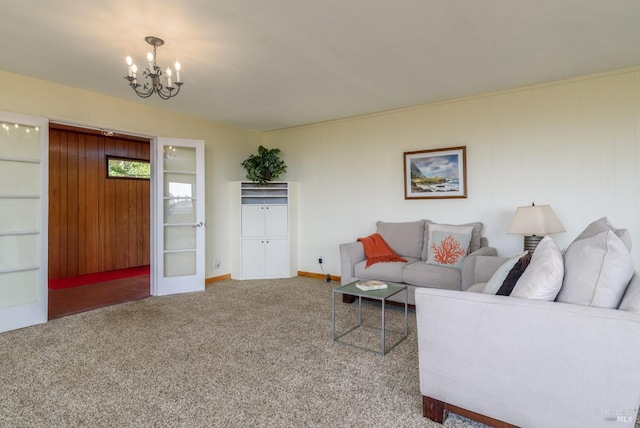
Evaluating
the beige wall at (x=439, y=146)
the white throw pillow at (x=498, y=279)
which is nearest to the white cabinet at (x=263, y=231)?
the beige wall at (x=439, y=146)

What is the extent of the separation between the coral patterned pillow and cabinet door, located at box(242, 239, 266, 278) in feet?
8.47

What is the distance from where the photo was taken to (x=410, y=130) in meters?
4.50

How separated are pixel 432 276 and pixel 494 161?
1623 millimetres

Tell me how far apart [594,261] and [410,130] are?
3.29 m

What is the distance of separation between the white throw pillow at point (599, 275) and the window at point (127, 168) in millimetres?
6321

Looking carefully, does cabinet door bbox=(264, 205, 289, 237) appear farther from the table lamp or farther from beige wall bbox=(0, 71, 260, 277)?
the table lamp

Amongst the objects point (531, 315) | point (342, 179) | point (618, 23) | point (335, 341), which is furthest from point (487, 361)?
point (342, 179)

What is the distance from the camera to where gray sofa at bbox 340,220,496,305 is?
3.30 meters

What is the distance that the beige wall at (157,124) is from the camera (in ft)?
11.1

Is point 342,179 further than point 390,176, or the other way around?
point 342,179

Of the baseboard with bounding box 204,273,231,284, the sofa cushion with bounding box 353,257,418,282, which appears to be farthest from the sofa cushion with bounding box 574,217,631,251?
the baseboard with bounding box 204,273,231,284

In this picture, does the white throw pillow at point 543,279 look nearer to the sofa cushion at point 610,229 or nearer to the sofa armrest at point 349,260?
the sofa cushion at point 610,229

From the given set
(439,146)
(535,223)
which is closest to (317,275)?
(439,146)

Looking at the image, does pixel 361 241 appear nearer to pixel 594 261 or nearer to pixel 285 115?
pixel 285 115
